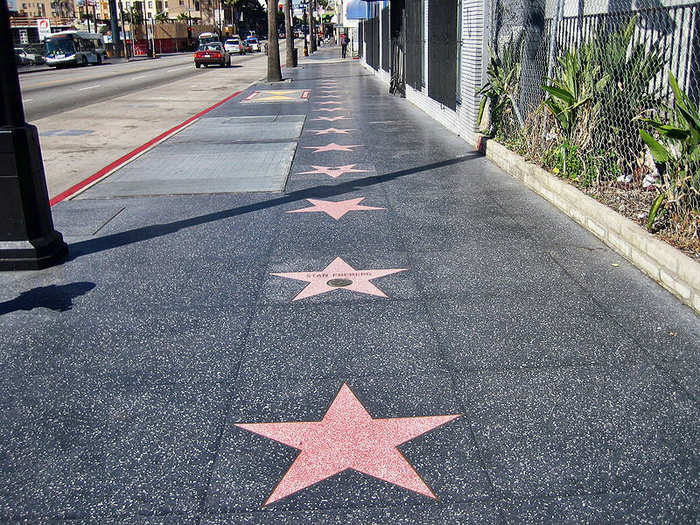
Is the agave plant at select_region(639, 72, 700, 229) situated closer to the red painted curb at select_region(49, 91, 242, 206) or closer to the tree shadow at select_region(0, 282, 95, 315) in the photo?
the tree shadow at select_region(0, 282, 95, 315)

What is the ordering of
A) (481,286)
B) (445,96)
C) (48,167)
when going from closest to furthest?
(481,286) < (48,167) < (445,96)

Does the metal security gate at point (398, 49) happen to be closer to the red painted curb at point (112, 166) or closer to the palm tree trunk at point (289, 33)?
the red painted curb at point (112, 166)

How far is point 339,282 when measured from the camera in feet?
18.5

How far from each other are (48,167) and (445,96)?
791 cm

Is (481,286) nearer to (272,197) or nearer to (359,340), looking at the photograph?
(359,340)

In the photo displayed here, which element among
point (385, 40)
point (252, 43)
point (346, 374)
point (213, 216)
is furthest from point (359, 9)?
point (252, 43)

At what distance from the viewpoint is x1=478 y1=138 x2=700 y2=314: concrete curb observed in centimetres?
497

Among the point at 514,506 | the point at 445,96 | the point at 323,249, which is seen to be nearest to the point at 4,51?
the point at 323,249

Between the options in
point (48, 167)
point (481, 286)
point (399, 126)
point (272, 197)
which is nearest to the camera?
→ point (481, 286)

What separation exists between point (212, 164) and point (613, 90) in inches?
250

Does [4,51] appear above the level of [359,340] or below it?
above

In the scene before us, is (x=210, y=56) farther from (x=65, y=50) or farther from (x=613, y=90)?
(x=613, y=90)

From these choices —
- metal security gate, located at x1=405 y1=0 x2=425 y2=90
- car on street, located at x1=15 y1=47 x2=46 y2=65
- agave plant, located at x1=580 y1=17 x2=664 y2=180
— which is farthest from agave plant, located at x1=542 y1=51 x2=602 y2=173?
car on street, located at x1=15 y1=47 x2=46 y2=65

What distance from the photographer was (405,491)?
10.0ft
